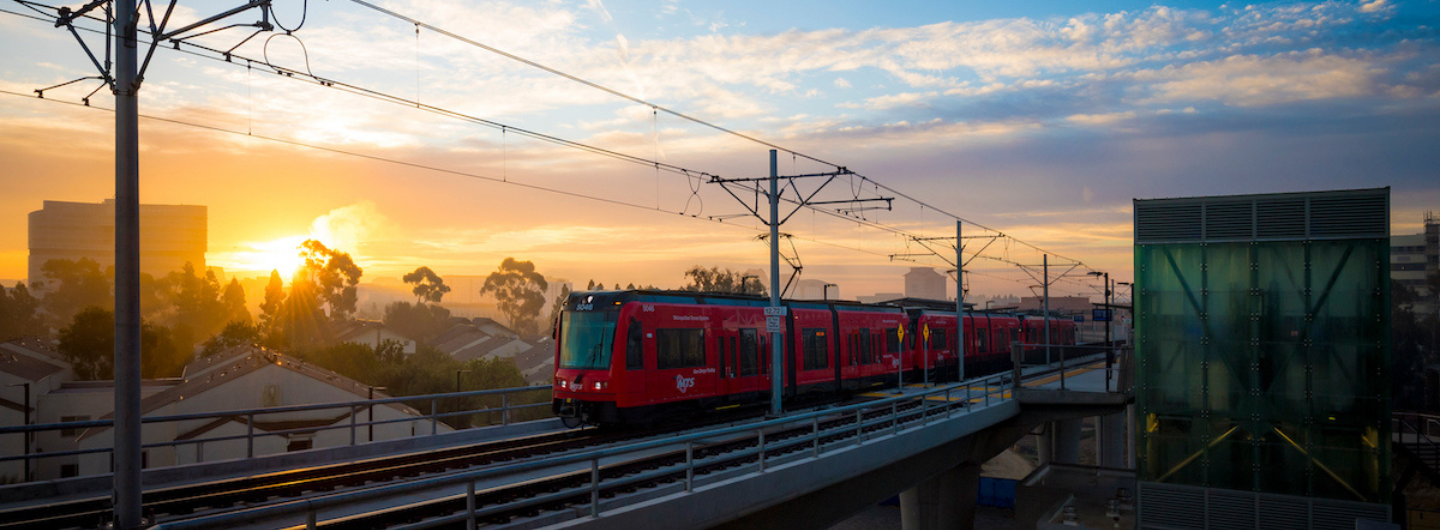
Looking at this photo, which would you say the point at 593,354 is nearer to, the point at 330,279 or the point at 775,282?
the point at 775,282

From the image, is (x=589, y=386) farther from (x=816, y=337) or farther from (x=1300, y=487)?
(x=1300, y=487)

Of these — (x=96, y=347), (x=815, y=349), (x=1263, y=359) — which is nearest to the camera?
(x=1263, y=359)

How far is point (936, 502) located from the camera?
26516 mm

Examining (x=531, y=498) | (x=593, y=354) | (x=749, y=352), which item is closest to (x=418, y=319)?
(x=749, y=352)

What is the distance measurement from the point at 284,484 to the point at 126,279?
4559 mm

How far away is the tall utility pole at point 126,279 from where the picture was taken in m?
9.38

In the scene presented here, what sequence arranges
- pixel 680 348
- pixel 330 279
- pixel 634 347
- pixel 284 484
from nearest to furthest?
pixel 284 484 < pixel 634 347 < pixel 680 348 < pixel 330 279

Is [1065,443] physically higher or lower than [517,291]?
lower

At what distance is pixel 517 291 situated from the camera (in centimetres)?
15188

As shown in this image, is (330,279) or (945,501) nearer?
(945,501)

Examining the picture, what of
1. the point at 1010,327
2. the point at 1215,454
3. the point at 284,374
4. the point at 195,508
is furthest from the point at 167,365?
the point at 1215,454

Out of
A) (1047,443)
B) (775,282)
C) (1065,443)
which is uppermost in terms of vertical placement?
(775,282)

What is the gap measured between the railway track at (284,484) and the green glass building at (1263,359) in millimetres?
10728

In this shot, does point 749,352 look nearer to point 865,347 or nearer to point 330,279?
point 865,347
